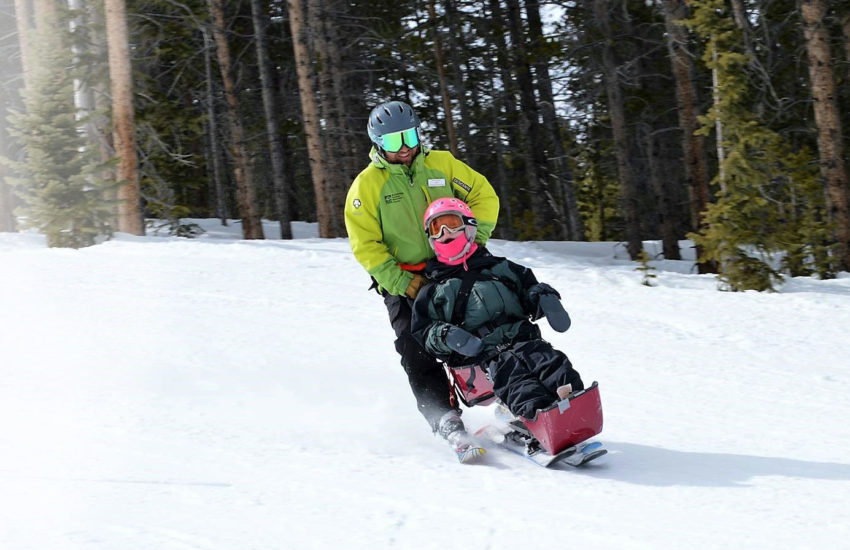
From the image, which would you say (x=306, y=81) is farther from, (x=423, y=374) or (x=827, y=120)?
(x=423, y=374)

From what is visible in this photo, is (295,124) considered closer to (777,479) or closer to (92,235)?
(92,235)

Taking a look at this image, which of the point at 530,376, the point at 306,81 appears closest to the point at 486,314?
the point at 530,376

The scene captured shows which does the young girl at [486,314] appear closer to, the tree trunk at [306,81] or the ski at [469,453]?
the ski at [469,453]

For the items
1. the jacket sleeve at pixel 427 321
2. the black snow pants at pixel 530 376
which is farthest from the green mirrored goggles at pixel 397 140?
the black snow pants at pixel 530 376

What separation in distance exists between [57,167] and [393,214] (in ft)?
36.4

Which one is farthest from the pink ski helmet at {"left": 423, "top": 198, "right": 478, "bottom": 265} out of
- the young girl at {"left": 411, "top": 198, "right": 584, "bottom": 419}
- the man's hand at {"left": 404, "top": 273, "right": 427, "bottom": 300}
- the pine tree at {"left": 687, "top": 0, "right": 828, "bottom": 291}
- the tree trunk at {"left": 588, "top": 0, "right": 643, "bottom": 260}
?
the tree trunk at {"left": 588, "top": 0, "right": 643, "bottom": 260}

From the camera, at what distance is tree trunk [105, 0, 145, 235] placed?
1456 cm

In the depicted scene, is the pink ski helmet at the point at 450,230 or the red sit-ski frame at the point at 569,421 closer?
the red sit-ski frame at the point at 569,421

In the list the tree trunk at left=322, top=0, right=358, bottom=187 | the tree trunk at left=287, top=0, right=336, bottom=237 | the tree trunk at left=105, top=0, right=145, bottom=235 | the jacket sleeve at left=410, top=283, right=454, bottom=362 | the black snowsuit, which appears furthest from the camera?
the tree trunk at left=322, top=0, right=358, bottom=187

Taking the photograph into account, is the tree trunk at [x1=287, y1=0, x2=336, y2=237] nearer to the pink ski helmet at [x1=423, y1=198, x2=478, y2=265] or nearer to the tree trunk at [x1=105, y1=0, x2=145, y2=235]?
the tree trunk at [x1=105, y1=0, x2=145, y2=235]

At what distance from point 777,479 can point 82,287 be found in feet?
25.8

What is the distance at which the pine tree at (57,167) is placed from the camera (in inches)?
556

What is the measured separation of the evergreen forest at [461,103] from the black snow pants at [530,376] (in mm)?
6592

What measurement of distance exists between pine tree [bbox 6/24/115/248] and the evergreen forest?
0.10 ft
